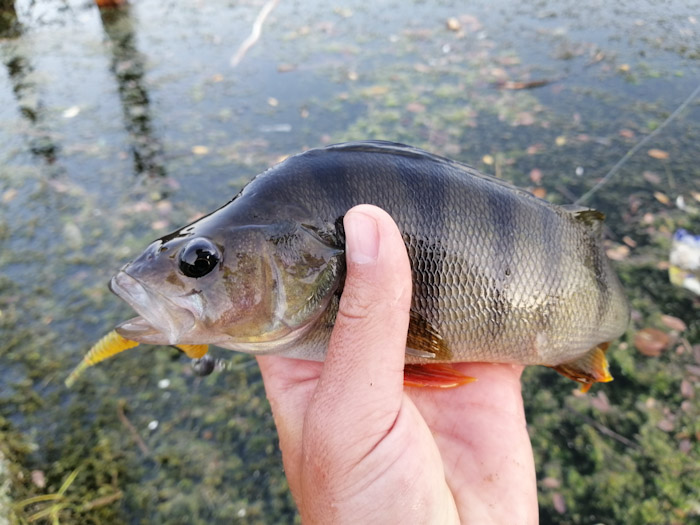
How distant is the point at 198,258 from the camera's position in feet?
5.48

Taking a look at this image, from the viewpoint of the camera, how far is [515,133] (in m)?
5.05

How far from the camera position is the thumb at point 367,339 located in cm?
159

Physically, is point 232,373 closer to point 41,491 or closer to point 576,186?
point 41,491

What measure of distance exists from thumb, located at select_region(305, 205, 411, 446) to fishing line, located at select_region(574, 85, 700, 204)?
3.03 meters

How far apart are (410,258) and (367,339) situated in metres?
0.40

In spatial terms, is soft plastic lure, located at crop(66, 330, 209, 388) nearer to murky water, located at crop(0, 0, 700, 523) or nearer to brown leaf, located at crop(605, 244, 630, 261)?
A: murky water, located at crop(0, 0, 700, 523)

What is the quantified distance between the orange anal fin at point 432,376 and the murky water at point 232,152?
1114 mm

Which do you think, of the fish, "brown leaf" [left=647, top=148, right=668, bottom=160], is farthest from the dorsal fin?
"brown leaf" [left=647, top=148, right=668, bottom=160]

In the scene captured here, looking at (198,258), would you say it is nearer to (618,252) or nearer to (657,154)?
(618,252)

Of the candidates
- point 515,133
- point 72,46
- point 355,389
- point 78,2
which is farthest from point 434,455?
point 78,2

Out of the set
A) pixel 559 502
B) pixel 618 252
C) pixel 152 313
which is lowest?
pixel 559 502

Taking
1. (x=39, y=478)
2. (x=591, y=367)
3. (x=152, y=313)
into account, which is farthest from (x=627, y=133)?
(x=39, y=478)

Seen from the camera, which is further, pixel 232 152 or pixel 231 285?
pixel 232 152

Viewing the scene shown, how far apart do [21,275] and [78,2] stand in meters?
6.66
